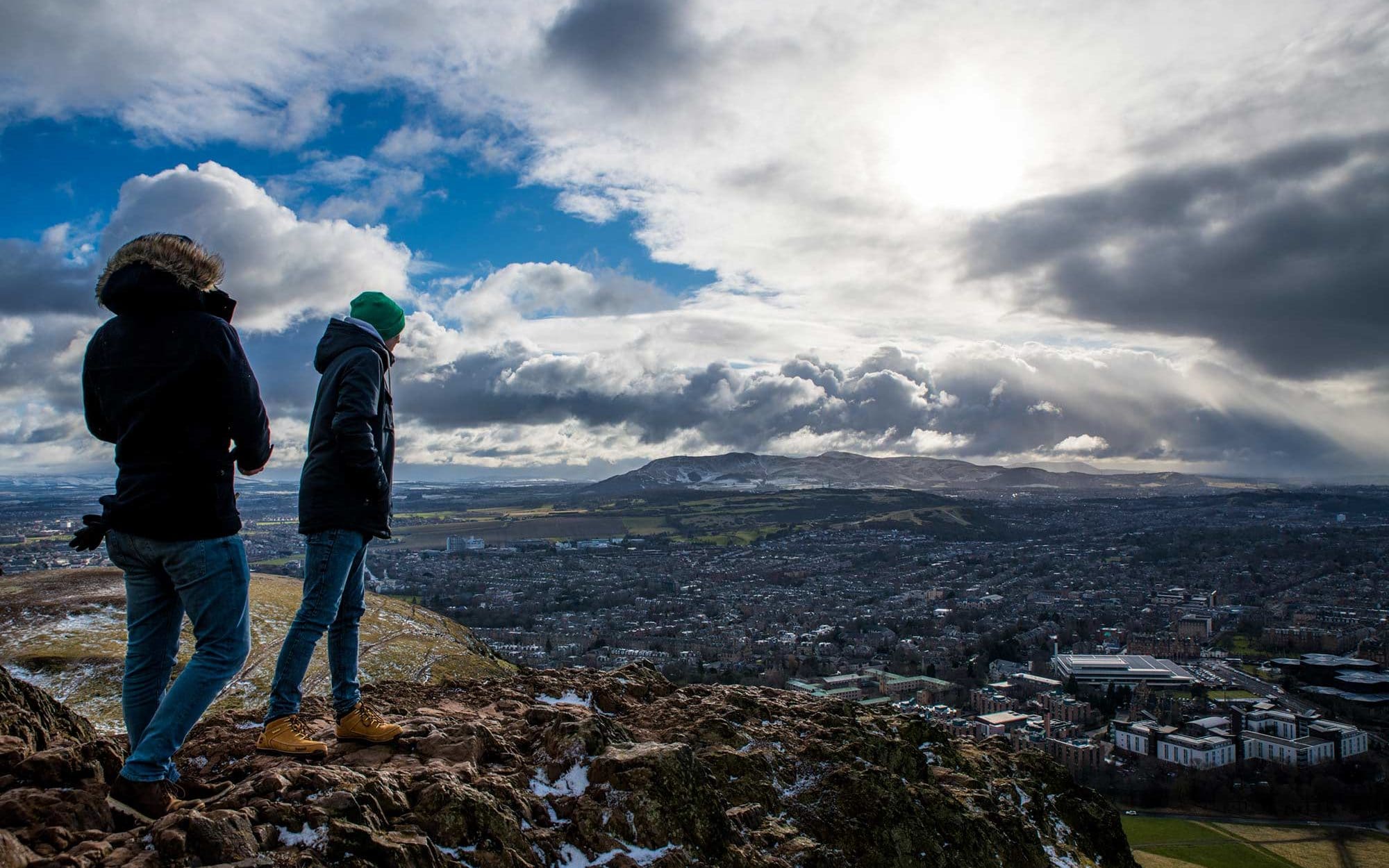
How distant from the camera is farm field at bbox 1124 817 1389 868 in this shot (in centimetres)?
2775

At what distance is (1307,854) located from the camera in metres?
29.6

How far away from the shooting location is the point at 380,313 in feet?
21.0

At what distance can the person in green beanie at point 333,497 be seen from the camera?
5684 millimetres

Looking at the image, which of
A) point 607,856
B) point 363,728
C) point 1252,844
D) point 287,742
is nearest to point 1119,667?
point 1252,844

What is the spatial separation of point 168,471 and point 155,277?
128 centimetres

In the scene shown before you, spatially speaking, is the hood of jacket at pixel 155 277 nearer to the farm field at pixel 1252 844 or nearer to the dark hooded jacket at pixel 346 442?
the dark hooded jacket at pixel 346 442

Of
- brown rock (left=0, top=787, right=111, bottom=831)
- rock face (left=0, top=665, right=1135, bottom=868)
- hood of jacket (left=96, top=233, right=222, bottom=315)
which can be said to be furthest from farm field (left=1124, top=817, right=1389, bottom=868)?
hood of jacket (left=96, top=233, right=222, bottom=315)

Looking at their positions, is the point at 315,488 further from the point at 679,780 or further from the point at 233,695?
the point at 233,695

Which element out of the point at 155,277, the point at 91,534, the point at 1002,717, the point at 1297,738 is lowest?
the point at 1297,738

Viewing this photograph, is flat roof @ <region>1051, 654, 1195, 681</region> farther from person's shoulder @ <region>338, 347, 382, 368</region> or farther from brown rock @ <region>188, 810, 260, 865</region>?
brown rock @ <region>188, 810, 260, 865</region>

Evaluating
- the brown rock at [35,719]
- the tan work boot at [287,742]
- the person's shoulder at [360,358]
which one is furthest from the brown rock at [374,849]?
the person's shoulder at [360,358]

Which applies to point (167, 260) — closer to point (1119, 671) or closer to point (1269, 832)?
point (1269, 832)

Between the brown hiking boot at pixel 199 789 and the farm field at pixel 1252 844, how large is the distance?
96.2 feet

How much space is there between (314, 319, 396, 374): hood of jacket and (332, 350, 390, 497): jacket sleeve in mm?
166
